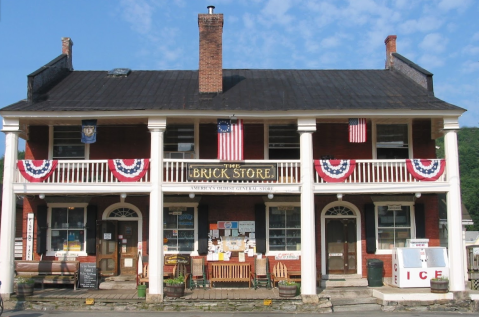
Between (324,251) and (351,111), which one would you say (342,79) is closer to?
(351,111)

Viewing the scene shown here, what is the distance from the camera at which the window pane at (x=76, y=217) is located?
59.8 ft

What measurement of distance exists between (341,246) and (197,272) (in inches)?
206

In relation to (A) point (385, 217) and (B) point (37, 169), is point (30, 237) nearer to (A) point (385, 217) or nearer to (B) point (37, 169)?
(B) point (37, 169)

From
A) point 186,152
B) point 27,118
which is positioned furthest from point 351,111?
point 27,118

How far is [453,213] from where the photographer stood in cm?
1600

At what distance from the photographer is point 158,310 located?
15266mm

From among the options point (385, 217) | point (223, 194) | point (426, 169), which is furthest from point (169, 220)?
point (426, 169)

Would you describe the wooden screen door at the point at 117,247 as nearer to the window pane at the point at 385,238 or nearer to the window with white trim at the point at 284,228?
the window with white trim at the point at 284,228

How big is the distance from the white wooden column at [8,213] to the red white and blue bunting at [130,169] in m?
3.11

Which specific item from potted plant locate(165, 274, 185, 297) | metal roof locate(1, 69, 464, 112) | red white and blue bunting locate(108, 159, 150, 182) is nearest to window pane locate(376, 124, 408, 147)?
metal roof locate(1, 69, 464, 112)

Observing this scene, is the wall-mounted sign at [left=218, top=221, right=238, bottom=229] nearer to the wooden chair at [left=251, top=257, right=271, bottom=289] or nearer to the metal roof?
the wooden chair at [left=251, top=257, right=271, bottom=289]

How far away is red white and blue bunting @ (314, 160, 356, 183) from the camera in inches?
634

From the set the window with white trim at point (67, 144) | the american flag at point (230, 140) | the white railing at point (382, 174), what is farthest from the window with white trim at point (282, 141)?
the window with white trim at point (67, 144)

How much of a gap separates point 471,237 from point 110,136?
36.6 meters
